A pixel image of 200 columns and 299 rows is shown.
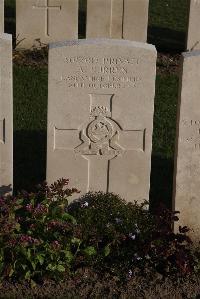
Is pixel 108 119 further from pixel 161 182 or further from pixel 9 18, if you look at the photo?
pixel 9 18

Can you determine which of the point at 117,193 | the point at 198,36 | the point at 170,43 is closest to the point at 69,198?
the point at 117,193

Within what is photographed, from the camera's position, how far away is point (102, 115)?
5902mm

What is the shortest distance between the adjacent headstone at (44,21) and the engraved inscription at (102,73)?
602 centimetres

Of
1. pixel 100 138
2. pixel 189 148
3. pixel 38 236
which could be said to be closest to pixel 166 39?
pixel 100 138

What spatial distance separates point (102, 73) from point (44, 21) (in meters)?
6.27

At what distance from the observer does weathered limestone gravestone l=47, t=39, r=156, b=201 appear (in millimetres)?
5719

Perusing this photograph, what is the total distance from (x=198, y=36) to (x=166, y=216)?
253 inches

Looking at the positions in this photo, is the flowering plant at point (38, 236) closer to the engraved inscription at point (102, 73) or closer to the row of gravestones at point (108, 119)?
the row of gravestones at point (108, 119)

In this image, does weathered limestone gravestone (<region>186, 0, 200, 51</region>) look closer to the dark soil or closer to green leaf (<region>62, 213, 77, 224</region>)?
green leaf (<region>62, 213, 77, 224</region>)

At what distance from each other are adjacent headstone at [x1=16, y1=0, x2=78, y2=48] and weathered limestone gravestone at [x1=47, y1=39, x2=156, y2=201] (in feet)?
19.6

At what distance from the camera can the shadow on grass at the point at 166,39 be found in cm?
1252

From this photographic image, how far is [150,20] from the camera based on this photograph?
15188 mm

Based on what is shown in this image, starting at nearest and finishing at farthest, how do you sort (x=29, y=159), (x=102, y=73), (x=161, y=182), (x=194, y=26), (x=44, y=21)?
1. (x=102, y=73)
2. (x=161, y=182)
3. (x=29, y=159)
4. (x=194, y=26)
5. (x=44, y=21)

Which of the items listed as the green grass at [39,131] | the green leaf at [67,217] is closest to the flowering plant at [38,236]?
the green leaf at [67,217]
